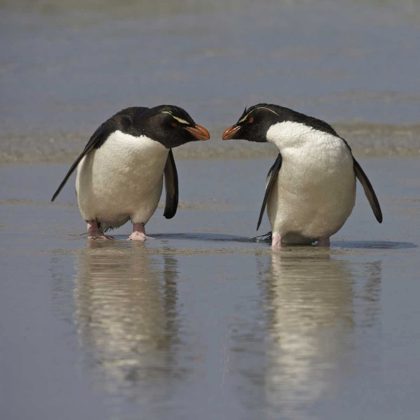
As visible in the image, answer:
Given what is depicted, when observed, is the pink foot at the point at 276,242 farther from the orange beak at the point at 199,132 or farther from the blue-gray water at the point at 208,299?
the orange beak at the point at 199,132

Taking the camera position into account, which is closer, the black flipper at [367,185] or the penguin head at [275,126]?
the penguin head at [275,126]

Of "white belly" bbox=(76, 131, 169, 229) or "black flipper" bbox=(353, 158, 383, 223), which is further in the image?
"white belly" bbox=(76, 131, 169, 229)

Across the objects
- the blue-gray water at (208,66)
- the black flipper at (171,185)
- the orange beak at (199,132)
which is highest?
the blue-gray water at (208,66)

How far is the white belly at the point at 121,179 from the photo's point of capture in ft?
19.2

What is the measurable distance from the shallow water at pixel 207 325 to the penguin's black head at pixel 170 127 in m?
0.57

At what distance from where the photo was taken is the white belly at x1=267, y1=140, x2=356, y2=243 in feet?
17.8

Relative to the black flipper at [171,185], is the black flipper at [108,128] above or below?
above

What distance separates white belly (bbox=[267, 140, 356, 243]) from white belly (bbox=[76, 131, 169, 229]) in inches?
27.7

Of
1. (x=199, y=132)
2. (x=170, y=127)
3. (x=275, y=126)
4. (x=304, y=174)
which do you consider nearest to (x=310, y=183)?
(x=304, y=174)

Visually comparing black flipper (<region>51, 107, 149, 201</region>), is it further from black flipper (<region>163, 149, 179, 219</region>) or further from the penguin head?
the penguin head

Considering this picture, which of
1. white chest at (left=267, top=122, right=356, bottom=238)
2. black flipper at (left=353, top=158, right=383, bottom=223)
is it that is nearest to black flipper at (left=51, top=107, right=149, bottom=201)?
white chest at (left=267, top=122, right=356, bottom=238)

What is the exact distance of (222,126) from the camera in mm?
13102

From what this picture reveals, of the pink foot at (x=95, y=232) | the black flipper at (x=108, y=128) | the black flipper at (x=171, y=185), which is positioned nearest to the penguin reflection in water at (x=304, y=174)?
the black flipper at (x=108, y=128)

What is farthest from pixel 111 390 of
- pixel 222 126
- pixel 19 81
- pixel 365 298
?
pixel 19 81
